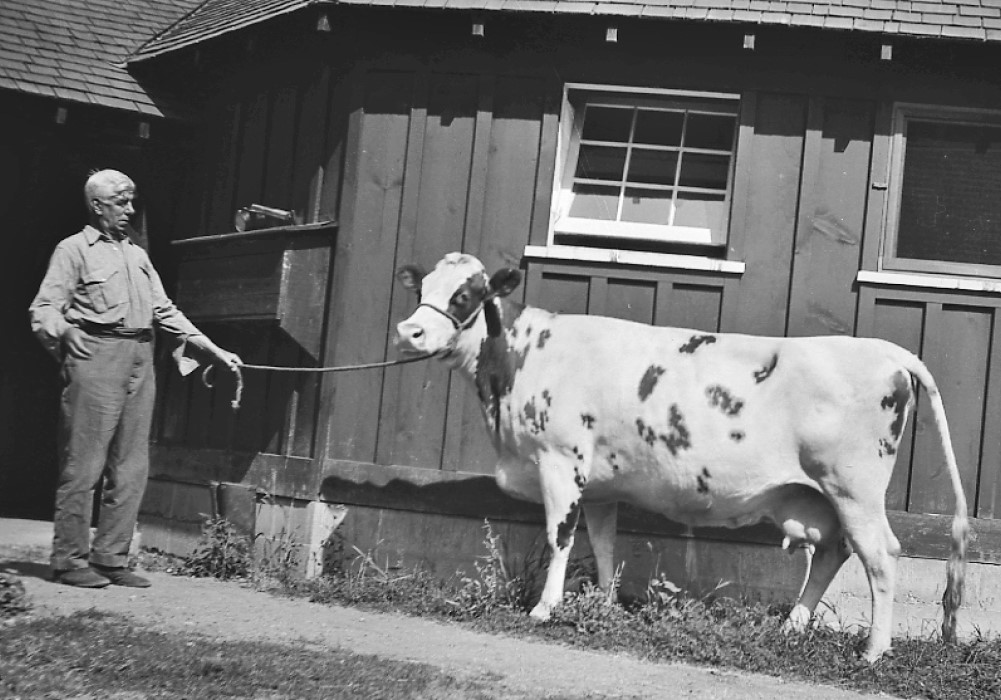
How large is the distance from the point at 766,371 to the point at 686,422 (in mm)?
540

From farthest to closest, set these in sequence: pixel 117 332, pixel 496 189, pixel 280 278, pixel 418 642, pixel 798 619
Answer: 1. pixel 280 278
2. pixel 496 189
3. pixel 117 332
4. pixel 798 619
5. pixel 418 642

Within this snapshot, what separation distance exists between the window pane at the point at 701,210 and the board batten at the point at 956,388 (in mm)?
1522

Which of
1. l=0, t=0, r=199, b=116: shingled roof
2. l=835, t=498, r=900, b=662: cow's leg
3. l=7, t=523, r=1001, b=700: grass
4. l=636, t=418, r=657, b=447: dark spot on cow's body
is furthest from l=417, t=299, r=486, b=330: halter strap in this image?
l=0, t=0, r=199, b=116: shingled roof

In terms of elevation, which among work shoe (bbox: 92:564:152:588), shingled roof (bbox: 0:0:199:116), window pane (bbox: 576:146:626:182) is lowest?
work shoe (bbox: 92:564:152:588)

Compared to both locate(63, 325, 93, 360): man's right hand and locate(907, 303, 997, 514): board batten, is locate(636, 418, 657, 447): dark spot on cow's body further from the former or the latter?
locate(63, 325, 93, 360): man's right hand

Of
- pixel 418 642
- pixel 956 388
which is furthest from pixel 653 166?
pixel 418 642

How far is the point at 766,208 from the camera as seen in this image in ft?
29.6

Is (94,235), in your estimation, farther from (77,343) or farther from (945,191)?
(945,191)

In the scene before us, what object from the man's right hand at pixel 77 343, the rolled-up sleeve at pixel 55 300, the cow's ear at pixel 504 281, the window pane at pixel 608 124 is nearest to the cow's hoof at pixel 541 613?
the cow's ear at pixel 504 281

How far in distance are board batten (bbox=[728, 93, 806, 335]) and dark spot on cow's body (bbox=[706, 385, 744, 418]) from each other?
1.36m

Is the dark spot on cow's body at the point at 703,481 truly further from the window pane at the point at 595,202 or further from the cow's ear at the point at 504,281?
the window pane at the point at 595,202

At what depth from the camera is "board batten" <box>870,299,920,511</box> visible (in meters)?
8.70

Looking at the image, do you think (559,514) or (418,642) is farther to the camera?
(559,514)

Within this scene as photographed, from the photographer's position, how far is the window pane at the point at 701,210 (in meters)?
9.23
